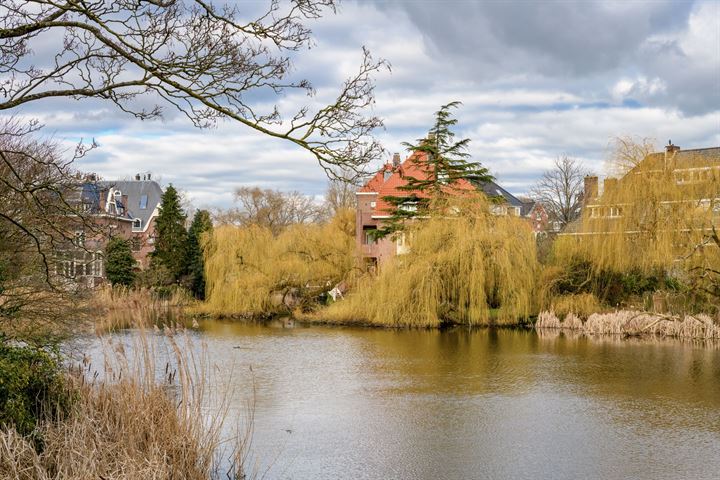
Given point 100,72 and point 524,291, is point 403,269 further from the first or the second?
point 100,72

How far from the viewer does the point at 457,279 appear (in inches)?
1016

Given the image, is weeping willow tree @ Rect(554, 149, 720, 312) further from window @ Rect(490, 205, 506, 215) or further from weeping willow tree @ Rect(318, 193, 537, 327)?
window @ Rect(490, 205, 506, 215)

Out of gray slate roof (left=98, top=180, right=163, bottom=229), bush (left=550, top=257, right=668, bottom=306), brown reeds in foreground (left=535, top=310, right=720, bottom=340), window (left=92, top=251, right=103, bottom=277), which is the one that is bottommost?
brown reeds in foreground (left=535, top=310, right=720, bottom=340)

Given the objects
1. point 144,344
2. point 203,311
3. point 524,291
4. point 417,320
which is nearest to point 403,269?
point 417,320

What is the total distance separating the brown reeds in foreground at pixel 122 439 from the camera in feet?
22.0

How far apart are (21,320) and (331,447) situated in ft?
16.7

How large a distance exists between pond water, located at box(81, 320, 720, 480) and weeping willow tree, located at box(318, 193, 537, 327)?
3887 millimetres

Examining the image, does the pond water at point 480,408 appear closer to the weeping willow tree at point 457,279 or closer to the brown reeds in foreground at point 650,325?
the brown reeds in foreground at point 650,325

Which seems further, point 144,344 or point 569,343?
point 569,343

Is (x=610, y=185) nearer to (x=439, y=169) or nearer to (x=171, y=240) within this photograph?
(x=439, y=169)

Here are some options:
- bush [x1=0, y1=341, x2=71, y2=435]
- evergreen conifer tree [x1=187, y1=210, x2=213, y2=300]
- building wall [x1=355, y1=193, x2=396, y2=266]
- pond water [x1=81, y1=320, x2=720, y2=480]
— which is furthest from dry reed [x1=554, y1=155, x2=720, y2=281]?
bush [x1=0, y1=341, x2=71, y2=435]

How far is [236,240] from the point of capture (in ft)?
104

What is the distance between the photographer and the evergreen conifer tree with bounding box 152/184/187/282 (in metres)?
37.6

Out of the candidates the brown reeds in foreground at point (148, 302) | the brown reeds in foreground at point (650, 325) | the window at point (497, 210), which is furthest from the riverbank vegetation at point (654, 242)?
the brown reeds in foreground at point (148, 302)
